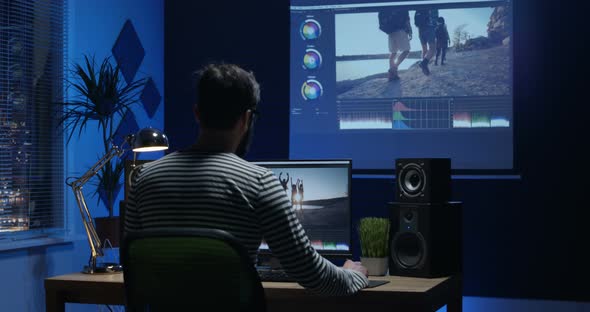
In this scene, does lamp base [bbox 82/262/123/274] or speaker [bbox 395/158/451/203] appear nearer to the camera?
speaker [bbox 395/158/451/203]

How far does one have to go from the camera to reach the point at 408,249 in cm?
302

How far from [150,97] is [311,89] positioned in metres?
1.11

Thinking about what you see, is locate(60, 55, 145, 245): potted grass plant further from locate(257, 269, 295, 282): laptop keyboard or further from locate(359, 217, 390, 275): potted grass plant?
locate(359, 217, 390, 275): potted grass plant

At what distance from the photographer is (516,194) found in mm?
4758

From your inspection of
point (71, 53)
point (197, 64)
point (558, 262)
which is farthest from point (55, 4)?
point (558, 262)

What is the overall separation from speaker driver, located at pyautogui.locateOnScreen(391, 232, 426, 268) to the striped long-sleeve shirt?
41.5 inches

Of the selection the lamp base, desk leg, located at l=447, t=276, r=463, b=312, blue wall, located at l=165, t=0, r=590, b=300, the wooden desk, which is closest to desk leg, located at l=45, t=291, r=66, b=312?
the wooden desk

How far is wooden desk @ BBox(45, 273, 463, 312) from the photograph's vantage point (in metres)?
2.57

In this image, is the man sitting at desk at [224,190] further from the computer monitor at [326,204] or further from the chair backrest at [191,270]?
the computer monitor at [326,204]

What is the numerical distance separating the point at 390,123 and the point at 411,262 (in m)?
2.04

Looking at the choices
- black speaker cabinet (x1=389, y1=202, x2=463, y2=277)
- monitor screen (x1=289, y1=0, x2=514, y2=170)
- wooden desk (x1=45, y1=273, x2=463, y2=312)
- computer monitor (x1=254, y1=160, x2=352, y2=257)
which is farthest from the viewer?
monitor screen (x1=289, y1=0, x2=514, y2=170)

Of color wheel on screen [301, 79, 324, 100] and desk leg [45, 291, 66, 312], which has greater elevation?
color wheel on screen [301, 79, 324, 100]

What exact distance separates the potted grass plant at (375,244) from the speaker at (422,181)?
136 millimetres

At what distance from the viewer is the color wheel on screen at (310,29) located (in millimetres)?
5070
